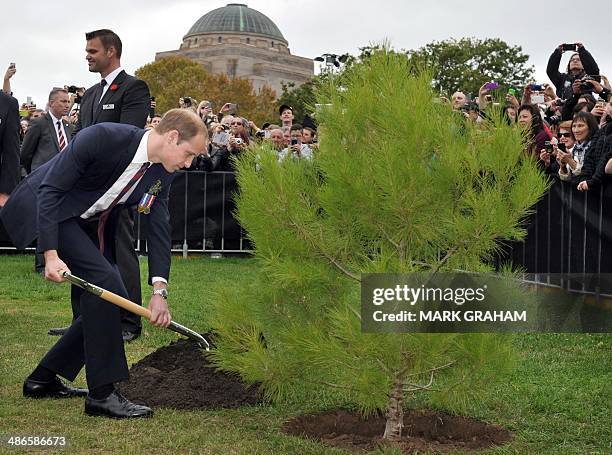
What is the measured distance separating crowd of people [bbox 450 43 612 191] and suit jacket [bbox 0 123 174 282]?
311cm

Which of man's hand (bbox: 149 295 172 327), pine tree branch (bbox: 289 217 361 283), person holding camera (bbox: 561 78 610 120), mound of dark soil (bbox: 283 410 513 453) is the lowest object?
mound of dark soil (bbox: 283 410 513 453)

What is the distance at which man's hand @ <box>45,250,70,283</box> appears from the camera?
16.9 ft

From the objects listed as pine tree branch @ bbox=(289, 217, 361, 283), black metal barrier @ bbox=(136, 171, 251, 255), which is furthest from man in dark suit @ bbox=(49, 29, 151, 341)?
black metal barrier @ bbox=(136, 171, 251, 255)

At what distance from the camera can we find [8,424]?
17.3 feet

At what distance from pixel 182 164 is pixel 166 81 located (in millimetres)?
71967

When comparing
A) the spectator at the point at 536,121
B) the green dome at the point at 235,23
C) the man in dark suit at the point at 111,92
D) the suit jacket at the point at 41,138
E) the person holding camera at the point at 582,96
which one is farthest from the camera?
the green dome at the point at 235,23

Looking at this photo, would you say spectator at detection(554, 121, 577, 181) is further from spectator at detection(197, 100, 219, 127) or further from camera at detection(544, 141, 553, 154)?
spectator at detection(197, 100, 219, 127)

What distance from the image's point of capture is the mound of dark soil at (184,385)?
5879 mm

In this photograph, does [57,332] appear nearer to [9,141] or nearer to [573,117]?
[9,141]

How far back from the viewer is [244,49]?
11238cm

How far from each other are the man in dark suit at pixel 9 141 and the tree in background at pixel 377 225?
3908 millimetres

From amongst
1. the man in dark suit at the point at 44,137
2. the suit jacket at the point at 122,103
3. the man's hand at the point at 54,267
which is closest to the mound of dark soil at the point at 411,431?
the man's hand at the point at 54,267

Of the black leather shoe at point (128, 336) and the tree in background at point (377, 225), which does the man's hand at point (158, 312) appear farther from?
the black leather shoe at point (128, 336)

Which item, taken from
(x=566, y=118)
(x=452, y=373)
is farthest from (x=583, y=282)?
(x=452, y=373)
